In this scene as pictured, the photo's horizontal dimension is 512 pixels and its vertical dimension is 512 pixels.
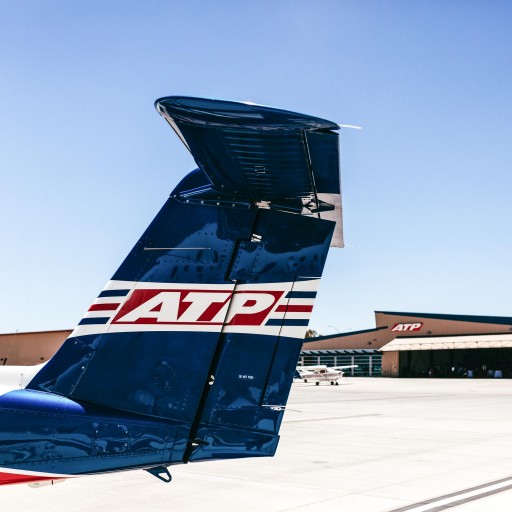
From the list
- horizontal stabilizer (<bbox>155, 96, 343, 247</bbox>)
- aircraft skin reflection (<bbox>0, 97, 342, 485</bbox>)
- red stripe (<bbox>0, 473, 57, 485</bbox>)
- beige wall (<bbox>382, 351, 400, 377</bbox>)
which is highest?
horizontal stabilizer (<bbox>155, 96, 343, 247</bbox>)

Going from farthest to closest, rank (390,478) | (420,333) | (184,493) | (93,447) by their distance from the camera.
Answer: (420,333) → (390,478) → (184,493) → (93,447)

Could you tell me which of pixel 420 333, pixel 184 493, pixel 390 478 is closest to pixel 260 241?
pixel 184 493

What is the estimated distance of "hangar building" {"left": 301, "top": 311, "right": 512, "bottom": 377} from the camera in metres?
71.3

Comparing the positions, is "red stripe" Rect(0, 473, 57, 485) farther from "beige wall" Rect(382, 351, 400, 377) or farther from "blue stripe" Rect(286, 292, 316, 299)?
"beige wall" Rect(382, 351, 400, 377)

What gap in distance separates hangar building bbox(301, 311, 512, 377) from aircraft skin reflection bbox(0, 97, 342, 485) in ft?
220

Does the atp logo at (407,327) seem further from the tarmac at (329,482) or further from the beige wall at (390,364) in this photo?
the tarmac at (329,482)

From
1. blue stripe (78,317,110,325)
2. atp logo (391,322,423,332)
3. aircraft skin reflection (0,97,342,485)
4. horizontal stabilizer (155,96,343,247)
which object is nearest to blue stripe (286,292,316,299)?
aircraft skin reflection (0,97,342,485)

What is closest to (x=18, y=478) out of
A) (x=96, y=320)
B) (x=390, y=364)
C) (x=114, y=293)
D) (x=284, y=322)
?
(x=96, y=320)

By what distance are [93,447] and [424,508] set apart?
5720mm

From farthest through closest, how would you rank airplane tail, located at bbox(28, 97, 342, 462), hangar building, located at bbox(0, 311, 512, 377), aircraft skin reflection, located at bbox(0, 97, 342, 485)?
hangar building, located at bbox(0, 311, 512, 377) < airplane tail, located at bbox(28, 97, 342, 462) < aircraft skin reflection, located at bbox(0, 97, 342, 485)

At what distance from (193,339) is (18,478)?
1.47 meters

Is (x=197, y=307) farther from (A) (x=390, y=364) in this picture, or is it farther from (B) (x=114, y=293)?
(A) (x=390, y=364)

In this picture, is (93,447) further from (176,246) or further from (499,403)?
(499,403)

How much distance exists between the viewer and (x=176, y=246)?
5.00m
